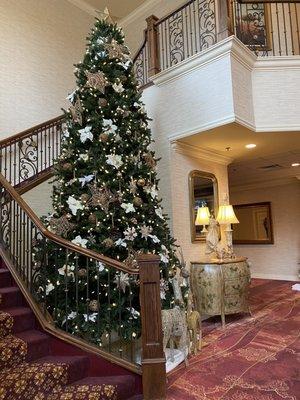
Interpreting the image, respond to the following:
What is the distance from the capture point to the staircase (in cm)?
225

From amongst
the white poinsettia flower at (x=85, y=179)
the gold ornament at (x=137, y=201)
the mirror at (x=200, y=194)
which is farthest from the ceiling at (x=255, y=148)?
the white poinsettia flower at (x=85, y=179)

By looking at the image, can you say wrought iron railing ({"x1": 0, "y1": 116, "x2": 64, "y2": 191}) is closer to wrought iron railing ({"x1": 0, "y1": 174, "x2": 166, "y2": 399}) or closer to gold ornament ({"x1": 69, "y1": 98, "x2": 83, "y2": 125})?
gold ornament ({"x1": 69, "y1": 98, "x2": 83, "y2": 125})

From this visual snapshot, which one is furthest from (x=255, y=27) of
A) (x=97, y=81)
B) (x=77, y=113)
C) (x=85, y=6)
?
(x=77, y=113)

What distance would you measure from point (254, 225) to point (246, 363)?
6.47 metres

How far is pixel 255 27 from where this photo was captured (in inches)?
242

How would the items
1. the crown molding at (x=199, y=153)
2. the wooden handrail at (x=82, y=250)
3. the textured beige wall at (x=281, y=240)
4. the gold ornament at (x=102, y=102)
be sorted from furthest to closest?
the textured beige wall at (x=281, y=240) → the crown molding at (x=199, y=153) → the gold ornament at (x=102, y=102) → the wooden handrail at (x=82, y=250)

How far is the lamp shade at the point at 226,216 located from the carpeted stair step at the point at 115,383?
2.94m

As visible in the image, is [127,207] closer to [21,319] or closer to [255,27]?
[21,319]

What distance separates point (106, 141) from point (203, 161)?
2.28 m

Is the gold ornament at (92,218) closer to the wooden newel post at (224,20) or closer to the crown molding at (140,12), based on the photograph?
the wooden newel post at (224,20)

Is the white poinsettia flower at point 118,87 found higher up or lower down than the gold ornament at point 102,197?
higher up

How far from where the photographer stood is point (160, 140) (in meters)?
4.82

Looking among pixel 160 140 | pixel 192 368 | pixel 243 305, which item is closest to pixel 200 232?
pixel 243 305

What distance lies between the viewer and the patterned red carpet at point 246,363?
8.43 ft
